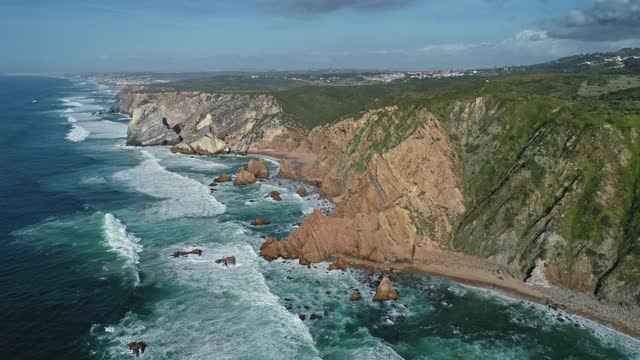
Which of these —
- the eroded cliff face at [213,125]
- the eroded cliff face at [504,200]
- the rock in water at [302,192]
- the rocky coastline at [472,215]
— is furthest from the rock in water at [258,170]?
the eroded cliff face at [504,200]

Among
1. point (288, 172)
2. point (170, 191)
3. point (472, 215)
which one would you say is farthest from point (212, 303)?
point (288, 172)

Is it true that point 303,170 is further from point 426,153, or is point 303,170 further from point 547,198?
point 547,198

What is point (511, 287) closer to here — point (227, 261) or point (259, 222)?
point (227, 261)

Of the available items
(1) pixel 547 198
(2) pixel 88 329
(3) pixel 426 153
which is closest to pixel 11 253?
(2) pixel 88 329

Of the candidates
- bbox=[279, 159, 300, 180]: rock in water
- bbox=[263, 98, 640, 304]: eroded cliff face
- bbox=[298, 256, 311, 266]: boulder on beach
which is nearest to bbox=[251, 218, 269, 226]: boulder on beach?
bbox=[263, 98, 640, 304]: eroded cliff face

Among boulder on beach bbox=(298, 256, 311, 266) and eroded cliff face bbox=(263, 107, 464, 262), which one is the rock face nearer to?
eroded cliff face bbox=(263, 107, 464, 262)

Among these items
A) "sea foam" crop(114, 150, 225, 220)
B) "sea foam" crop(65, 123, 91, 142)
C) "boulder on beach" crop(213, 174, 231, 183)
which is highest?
"sea foam" crop(65, 123, 91, 142)

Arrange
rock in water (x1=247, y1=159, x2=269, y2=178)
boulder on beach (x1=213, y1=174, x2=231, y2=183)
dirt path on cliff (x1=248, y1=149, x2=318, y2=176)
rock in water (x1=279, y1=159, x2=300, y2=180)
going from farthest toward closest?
1. dirt path on cliff (x1=248, y1=149, x2=318, y2=176)
2. rock in water (x1=247, y1=159, x2=269, y2=178)
3. rock in water (x1=279, y1=159, x2=300, y2=180)
4. boulder on beach (x1=213, y1=174, x2=231, y2=183)
